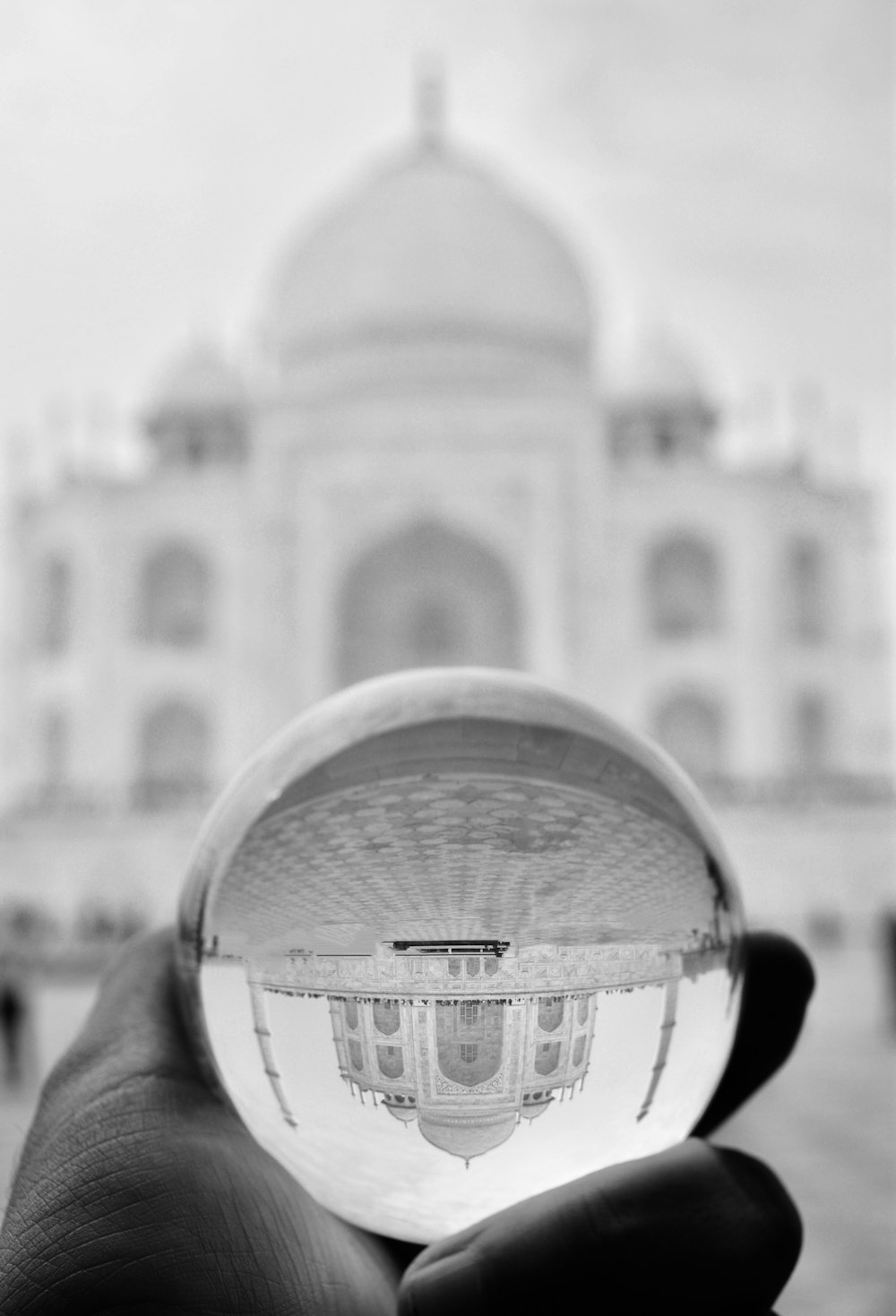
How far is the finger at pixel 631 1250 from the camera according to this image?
71 cm

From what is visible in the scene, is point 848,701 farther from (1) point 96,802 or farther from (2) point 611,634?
(1) point 96,802

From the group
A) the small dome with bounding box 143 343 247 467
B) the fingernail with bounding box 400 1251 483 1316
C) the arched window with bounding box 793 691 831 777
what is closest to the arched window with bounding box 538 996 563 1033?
the fingernail with bounding box 400 1251 483 1316

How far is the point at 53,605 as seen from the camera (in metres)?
16.6

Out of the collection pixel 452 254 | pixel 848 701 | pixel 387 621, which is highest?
pixel 452 254

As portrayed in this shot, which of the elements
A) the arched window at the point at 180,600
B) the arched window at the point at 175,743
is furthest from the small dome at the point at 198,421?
the arched window at the point at 175,743

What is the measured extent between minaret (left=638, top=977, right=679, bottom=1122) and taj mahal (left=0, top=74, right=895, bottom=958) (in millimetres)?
12631

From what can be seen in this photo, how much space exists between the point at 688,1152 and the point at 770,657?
49.8ft

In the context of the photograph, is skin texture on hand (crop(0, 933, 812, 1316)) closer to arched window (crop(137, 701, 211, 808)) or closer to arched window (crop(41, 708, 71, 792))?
arched window (crop(41, 708, 71, 792))

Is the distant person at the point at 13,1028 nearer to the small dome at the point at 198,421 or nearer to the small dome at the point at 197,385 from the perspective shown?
the small dome at the point at 198,421

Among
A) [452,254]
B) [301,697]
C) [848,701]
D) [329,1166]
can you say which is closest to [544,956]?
[329,1166]

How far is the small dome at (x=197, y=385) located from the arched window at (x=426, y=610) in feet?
12.7

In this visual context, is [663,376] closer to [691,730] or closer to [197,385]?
[691,730]

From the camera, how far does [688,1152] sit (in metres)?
0.76

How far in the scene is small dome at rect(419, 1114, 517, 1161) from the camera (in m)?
0.78
